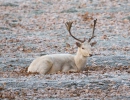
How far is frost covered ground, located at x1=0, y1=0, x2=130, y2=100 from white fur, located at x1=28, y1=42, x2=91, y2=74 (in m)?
0.33

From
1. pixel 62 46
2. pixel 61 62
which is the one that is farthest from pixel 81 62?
pixel 62 46

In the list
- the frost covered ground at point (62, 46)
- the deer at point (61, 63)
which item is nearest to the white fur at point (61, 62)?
the deer at point (61, 63)

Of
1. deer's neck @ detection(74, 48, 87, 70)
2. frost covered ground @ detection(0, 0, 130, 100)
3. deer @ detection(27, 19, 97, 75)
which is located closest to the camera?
frost covered ground @ detection(0, 0, 130, 100)

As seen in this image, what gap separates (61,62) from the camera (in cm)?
1553

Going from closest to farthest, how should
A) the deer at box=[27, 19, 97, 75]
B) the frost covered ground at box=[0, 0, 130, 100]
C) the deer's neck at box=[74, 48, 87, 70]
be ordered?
the frost covered ground at box=[0, 0, 130, 100]
the deer at box=[27, 19, 97, 75]
the deer's neck at box=[74, 48, 87, 70]

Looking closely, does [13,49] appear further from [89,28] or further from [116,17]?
[116,17]

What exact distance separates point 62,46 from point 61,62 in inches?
233

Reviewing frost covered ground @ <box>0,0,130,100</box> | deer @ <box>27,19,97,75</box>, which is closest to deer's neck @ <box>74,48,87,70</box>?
deer @ <box>27,19,97,75</box>

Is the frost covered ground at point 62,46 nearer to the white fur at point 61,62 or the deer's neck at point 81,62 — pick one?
the deer's neck at point 81,62

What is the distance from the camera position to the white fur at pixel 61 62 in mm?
15125

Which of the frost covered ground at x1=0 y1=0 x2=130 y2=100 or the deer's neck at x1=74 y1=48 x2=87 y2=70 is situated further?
the deer's neck at x1=74 y1=48 x2=87 y2=70

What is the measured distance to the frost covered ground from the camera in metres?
12.3

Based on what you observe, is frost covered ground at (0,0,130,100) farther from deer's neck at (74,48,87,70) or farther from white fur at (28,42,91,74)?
white fur at (28,42,91,74)

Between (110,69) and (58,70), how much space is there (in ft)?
4.65
